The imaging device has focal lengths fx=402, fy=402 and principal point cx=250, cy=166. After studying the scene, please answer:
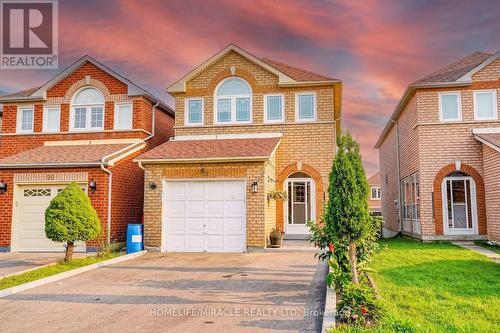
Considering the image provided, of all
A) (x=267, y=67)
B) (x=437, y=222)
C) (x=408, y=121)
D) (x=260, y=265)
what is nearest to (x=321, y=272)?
(x=260, y=265)

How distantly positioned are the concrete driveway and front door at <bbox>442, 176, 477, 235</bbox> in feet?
25.8

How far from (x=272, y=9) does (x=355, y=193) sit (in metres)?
8.94

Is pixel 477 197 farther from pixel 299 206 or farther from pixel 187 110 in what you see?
pixel 187 110

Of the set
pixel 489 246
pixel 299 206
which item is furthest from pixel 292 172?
pixel 489 246

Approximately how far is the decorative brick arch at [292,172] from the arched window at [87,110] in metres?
8.43

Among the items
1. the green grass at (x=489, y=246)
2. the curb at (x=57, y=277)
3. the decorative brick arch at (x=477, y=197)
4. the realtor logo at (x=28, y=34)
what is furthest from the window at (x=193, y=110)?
the green grass at (x=489, y=246)

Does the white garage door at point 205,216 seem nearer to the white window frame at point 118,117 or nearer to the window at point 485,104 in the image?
the white window frame at point 118,117

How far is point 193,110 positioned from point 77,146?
17.5ft

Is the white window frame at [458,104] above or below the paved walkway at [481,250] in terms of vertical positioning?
above

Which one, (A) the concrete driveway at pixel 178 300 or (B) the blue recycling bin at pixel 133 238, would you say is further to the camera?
(B) the blue recycling bin at pixel 133 238

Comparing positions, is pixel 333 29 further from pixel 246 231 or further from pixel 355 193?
pixel 355 193

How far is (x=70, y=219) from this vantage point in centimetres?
1173

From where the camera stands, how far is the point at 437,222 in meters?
16.1

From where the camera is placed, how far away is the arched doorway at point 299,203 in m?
16.4
